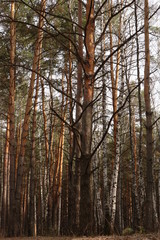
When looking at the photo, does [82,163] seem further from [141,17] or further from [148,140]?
[141,17]

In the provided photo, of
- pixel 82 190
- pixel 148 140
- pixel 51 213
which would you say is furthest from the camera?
pixel 51 213

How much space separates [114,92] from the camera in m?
10.2

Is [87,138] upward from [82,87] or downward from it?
downward

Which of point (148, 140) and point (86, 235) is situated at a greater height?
point (148, 140)

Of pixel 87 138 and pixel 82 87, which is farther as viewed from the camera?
pixel 82 87

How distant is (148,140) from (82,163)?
423cm

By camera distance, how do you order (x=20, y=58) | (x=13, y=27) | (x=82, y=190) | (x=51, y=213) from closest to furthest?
(x=82, y=190), (x=13, y=27), (x=20, y=58), (x=51, y=213)

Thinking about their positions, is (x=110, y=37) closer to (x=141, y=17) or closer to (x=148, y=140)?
(x=141, y=17)

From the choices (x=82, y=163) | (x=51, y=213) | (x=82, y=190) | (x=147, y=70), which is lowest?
(x=51, y=213)

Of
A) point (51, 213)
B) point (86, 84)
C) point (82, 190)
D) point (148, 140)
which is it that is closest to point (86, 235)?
point (82, 190)

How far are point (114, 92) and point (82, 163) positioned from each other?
748cm

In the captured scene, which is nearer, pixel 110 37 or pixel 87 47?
pixel 87 47

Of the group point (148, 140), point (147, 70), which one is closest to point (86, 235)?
point (148, 140)

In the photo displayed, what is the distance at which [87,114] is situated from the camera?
302 cm
